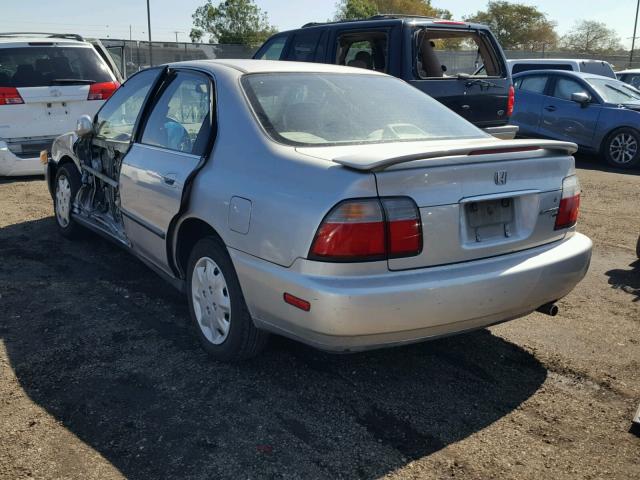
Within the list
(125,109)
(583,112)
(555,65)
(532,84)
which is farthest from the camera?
(555,65)

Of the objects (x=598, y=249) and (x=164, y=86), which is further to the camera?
(x=598, y=249)

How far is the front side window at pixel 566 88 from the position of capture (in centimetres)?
1134

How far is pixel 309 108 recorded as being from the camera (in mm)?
3529

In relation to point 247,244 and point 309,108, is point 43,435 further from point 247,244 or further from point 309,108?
point 309,108

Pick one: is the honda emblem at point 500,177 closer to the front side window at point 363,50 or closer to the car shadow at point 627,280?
the car shadow at point 627,280

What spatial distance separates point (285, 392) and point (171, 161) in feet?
5.00

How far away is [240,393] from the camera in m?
3.21

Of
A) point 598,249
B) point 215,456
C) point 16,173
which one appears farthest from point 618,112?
point 215,456

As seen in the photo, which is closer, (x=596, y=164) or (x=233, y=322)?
(x=233, y=322)

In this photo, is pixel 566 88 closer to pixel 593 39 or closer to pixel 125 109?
pixel 125 109

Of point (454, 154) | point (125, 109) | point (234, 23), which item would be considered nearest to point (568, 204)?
point (454, 154)

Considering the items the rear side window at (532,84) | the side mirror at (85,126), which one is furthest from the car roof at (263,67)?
the rear side window at (532,84)

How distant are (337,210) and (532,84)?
10.5 metres

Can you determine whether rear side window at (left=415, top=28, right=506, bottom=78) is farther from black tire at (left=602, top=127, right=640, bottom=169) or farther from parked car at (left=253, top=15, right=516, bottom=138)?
black tire at (left=602, top=127, right=640, bottom=169)
